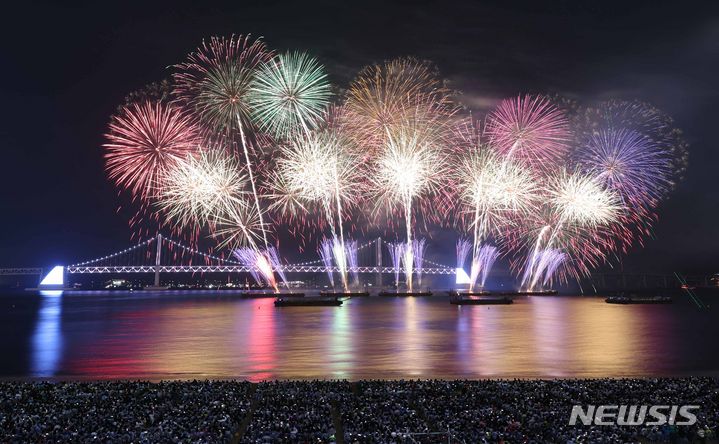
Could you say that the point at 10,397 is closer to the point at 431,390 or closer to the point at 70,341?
the point at 431,390

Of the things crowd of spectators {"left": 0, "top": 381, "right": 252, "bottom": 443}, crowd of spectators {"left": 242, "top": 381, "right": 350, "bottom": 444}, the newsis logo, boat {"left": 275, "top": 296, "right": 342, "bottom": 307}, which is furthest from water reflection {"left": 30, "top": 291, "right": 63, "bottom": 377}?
boat {"left": 275, "top": 296, "right": 342, "bottom": 307}

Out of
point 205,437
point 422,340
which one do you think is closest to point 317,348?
point 422,340

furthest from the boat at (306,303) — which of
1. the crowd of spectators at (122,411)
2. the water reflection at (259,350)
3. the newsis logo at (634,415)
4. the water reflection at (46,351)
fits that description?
the newsis logo at (634,415)

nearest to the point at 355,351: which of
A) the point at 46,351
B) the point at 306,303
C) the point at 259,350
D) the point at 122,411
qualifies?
the point at 259,350

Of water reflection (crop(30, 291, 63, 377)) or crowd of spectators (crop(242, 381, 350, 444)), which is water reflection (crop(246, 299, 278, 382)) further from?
water reflection (crop(30, 291, 63, 377))

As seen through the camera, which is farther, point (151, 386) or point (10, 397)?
point (151, 386)

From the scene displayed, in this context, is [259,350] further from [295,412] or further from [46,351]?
[295,412]
